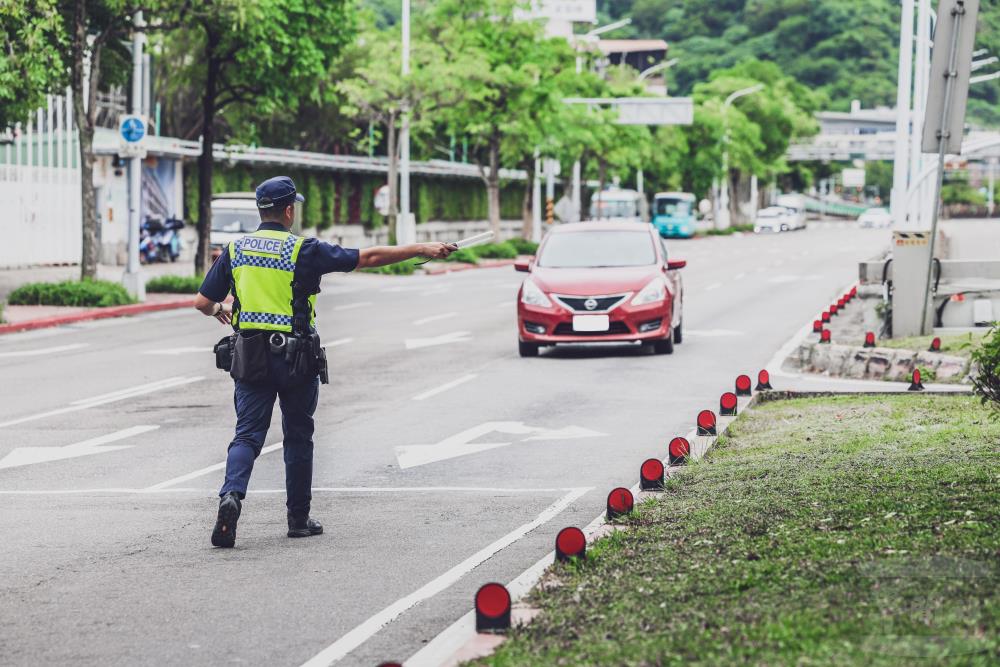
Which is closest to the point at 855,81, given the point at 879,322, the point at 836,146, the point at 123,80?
the point at 836,146

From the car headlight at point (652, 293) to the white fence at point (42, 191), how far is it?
26.8 metres

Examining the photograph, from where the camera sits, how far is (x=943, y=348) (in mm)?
16828

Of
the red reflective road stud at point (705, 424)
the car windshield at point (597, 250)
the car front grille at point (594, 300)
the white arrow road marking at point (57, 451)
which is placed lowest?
the white arrow road marking at point (57, 451)

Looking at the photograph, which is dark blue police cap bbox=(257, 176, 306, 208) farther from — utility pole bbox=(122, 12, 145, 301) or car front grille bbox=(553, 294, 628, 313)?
utility pole bbox=(122, 12, 145, 301)

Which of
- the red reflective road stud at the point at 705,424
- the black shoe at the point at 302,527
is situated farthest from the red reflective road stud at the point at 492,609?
the red reflective road stud at the point at 705,424

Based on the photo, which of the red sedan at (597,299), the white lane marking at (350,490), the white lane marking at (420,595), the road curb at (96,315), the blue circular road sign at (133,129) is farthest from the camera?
the blue circular road sign at (133,129)

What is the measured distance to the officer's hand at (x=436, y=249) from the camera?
8.33 metres

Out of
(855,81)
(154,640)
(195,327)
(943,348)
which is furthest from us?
(855,81)

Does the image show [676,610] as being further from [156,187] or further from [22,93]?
[156,187]

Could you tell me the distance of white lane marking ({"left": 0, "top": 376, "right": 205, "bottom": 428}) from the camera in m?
14.5

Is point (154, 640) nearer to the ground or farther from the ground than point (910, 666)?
nearer to the ground

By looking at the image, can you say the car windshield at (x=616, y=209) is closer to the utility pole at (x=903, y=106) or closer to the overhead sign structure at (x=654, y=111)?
the overhead sign structure at (x=654, y=111)

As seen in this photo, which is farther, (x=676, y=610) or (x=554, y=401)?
(x=554, y=401)

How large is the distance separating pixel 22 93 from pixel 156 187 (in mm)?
24447
